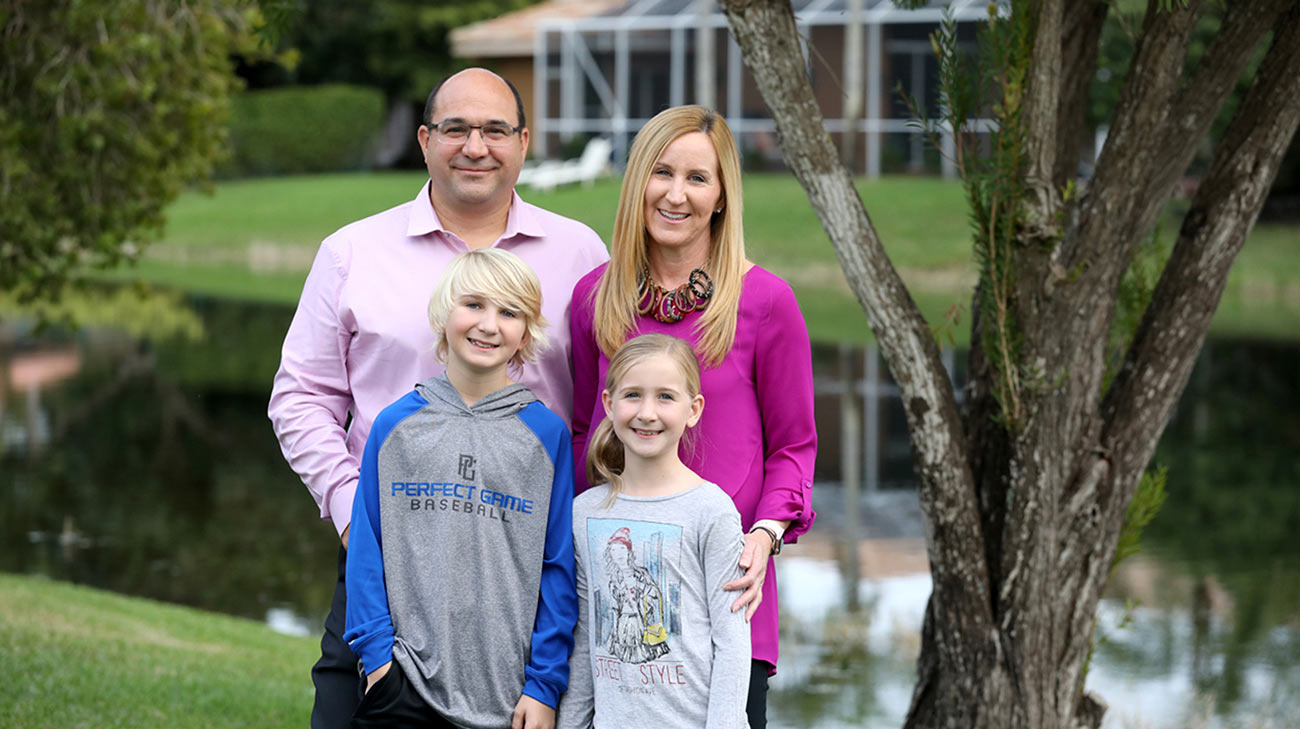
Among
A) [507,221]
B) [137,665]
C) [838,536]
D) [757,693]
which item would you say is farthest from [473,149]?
[838,536]

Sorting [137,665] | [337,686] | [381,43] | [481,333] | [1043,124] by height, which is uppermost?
[381,43]

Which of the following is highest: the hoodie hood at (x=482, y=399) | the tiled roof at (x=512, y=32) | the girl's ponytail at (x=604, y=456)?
the tiled roof at (x=512, y=32)

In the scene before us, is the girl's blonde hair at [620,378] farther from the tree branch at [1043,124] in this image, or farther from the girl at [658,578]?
the tree branch at [1043,124]

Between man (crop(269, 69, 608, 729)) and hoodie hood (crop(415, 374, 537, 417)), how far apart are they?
0.17m

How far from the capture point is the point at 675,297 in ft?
10.5

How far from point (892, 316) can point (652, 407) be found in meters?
1.84

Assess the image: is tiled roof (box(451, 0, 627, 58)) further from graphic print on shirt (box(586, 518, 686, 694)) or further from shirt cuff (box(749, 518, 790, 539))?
graphic print on shirt (box(586, 518, 686, 694))

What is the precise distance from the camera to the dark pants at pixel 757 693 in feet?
10.2

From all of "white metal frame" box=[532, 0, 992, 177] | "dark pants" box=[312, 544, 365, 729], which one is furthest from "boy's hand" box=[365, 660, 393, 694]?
"white metal frame" box=[532, 0, 992, 177]

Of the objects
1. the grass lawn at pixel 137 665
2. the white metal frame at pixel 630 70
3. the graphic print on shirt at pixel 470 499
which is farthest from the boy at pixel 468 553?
the white metal frame at pixel 630 70

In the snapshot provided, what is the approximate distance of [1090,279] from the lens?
460 centimetres

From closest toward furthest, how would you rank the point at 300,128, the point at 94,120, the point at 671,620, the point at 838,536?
the point at 671,620 < the point at 94,120 < the point at 838,536 < the point at 300,128

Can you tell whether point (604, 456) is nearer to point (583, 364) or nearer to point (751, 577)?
point (583, 364)

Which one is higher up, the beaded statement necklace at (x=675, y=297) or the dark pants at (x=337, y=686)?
the beaded statement necklace at (x=675, y=297)
